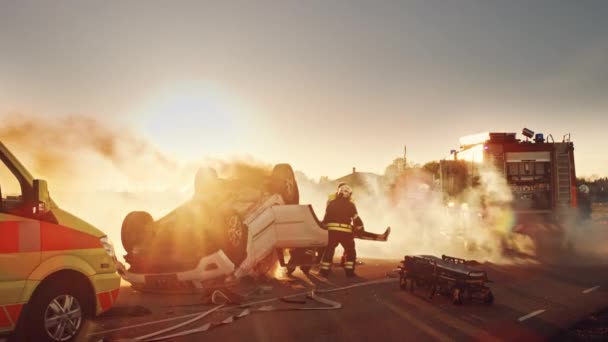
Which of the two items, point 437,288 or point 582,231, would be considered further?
point 582,231

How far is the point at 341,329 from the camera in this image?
249 inches

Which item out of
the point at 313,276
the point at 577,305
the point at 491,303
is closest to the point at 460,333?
the point at 491,303

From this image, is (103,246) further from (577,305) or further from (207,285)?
(577,305)

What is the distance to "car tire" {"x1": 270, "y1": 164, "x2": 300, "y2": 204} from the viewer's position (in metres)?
11.3

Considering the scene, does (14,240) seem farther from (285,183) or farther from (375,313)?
(285,183)

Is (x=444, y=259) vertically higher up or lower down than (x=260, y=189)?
lower down

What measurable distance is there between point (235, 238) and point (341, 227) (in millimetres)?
2897

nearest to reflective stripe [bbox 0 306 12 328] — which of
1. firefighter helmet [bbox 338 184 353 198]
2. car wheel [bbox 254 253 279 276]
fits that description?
car wheel [bbox 254 253 279 276]

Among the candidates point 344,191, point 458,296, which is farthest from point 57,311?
point 344,191

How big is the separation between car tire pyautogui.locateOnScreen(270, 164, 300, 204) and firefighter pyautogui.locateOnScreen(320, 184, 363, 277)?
0.86 metres

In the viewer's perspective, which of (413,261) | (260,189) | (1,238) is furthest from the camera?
(260,189)

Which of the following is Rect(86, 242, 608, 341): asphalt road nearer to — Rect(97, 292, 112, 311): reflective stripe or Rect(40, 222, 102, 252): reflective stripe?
Rect(97, 292, 112, 311): reflective stripe

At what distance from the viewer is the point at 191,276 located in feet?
28.3

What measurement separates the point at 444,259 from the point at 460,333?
3117 millimetres
